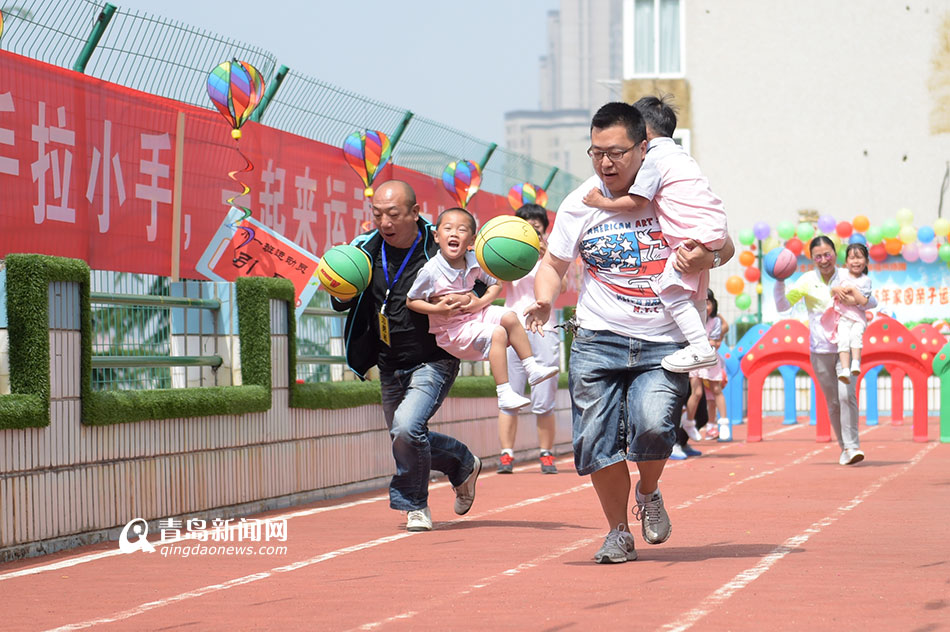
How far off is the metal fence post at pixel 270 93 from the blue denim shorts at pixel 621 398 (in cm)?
480

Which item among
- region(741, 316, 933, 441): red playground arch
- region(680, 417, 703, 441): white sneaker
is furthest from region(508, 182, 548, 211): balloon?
region(741, 316, 933, 441): red playground arch

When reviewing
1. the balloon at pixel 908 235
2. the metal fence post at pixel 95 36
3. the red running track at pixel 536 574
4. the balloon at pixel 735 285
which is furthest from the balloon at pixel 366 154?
the balloon at pixel 908 235

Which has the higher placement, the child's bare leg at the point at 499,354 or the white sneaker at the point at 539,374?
the child's bare leg at the point at 499,354

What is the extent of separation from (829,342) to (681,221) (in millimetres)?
7369

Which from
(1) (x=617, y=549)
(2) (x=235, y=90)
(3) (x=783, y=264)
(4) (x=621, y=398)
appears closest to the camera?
(1) (x=617, y=549)

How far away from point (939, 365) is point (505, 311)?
32.4 feet

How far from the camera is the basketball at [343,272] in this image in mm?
8500

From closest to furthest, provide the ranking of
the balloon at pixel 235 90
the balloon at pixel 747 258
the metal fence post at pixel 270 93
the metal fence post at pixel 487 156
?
the balloon at pixel 235 90, the metal fence post at pixel 270 93, the metal fence post at pixel 487 156, the balloon at pixel 747 258

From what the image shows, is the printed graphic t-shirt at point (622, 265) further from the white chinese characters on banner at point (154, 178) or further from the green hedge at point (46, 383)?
the white chinese characters on banner at point (154, 178)

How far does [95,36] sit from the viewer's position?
29.6 ft

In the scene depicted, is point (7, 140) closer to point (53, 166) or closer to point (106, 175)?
point (53, 166)

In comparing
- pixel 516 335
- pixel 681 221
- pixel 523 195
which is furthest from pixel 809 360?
pixel 681 221

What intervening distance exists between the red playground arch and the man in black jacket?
32.4 feet

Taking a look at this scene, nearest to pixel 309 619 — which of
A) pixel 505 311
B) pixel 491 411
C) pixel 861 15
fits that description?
pixel 505 311
